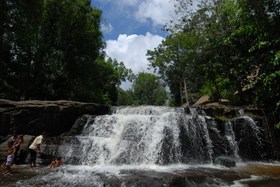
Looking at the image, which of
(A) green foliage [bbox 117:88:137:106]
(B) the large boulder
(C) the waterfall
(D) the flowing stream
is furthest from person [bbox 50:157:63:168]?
(A) green foliage [bbox 117:88:137:106]

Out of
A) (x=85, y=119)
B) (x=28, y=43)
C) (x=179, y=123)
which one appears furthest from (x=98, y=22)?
(x=179, y=123)

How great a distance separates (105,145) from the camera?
1585 cm

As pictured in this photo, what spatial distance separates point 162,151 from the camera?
51.9ft

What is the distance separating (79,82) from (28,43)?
6.76 meters

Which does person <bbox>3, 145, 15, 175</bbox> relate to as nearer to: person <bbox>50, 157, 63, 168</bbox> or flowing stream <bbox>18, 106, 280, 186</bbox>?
flowing stream <bbox>18, 106, 280, 186</bbox>

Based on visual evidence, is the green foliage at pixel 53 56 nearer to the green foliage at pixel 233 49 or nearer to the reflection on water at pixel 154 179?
the green foliage at pixel 233 49

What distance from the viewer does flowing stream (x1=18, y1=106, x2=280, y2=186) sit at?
1117 centimetres

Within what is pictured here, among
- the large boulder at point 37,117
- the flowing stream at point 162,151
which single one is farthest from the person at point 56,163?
the large boulder at point 37,117

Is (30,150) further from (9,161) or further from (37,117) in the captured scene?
(37,117)

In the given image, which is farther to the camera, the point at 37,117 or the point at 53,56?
the point at 53,56

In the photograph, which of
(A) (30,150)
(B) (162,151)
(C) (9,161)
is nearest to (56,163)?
→ (A) (30,150)

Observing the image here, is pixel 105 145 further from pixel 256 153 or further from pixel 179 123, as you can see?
pixel 256 153

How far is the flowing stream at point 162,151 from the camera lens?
36.7 ft

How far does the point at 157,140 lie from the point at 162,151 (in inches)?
32.6
